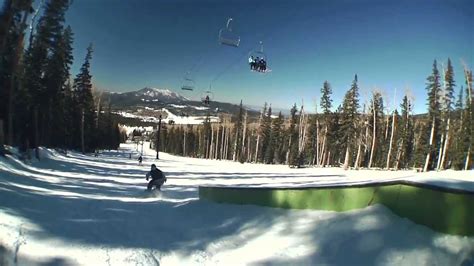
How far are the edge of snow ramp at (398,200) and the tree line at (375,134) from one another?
38.6 meters

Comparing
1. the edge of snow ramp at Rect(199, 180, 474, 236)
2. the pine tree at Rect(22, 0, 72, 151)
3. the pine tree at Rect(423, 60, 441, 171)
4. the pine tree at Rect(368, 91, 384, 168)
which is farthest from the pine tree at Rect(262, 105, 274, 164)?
the edge of snow ramp at Rect(199, 180, 474, 236)

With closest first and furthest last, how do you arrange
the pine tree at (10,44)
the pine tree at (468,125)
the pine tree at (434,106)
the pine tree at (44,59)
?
1. the pine tree at (10,44)
2. the pine tree at (44,59)
3. the pine tree at (468,125)
4. the pine tree at (434,106)

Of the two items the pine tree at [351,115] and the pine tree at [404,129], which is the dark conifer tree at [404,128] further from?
the pine tree at [351,115]

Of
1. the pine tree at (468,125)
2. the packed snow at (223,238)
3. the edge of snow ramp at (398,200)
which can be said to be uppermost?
the pine tree at (468,125)

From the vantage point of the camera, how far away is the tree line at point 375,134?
48.6m

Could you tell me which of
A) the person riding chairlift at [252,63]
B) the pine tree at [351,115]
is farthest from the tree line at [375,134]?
the person riding chairlift at [252,63]

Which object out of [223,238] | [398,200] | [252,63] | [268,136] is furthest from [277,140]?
[398,200]

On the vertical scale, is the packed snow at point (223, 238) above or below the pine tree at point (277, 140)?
below

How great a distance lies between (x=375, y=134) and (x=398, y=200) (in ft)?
177

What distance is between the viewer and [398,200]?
7582 millimetres

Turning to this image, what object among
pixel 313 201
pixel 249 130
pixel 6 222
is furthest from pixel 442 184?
pixel 249 130

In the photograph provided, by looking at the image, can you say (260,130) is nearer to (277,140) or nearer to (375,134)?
(277,140)

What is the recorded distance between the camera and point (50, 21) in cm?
3556

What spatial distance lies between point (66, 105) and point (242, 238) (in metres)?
52.4
